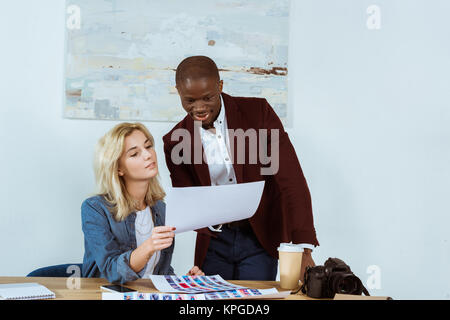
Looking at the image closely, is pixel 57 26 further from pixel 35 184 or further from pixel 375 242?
pixel 375 242

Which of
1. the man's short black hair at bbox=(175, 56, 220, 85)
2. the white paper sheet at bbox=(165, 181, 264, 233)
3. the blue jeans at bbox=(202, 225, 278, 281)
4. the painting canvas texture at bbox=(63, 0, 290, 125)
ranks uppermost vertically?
the painting canvas texture at bbox=(63, 0, 290, 125)

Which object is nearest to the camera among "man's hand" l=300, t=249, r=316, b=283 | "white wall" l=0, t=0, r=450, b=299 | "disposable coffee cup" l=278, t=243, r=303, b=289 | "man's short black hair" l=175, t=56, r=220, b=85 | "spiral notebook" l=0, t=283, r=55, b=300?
"spiral notebook" l=0, t=283, r=55, b=300

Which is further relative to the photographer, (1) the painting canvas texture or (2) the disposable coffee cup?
(1) the painting canvas texture

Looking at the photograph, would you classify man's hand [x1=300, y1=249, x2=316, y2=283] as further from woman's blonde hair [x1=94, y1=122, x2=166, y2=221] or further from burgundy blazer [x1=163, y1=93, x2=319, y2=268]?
woman's blonde hair [x1=94, y1=122, x2=166, y2=221]

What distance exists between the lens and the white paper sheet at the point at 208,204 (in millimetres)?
1296

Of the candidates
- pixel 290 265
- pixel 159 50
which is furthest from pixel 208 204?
pixel 159 50

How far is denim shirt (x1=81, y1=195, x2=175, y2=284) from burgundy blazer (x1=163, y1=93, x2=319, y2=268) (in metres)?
0.20

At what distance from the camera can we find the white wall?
2.42m

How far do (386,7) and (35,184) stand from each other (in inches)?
86.1

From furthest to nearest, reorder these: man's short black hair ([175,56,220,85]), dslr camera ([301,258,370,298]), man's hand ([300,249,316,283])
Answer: man's short black hair ([175,56,220,85]) → man's hand ([300,249,316,283]) → dslr camera ([301,258,370,298])

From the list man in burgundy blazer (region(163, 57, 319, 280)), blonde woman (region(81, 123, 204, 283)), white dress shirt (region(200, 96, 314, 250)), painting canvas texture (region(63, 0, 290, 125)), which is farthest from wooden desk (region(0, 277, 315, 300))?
painting canvas texture (region(63, 0, 290, 125))

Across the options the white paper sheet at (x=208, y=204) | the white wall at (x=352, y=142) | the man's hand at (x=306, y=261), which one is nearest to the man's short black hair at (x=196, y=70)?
the white paper sheet at (x=208, y=204)

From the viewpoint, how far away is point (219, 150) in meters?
1.83

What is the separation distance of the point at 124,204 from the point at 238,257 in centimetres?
48
